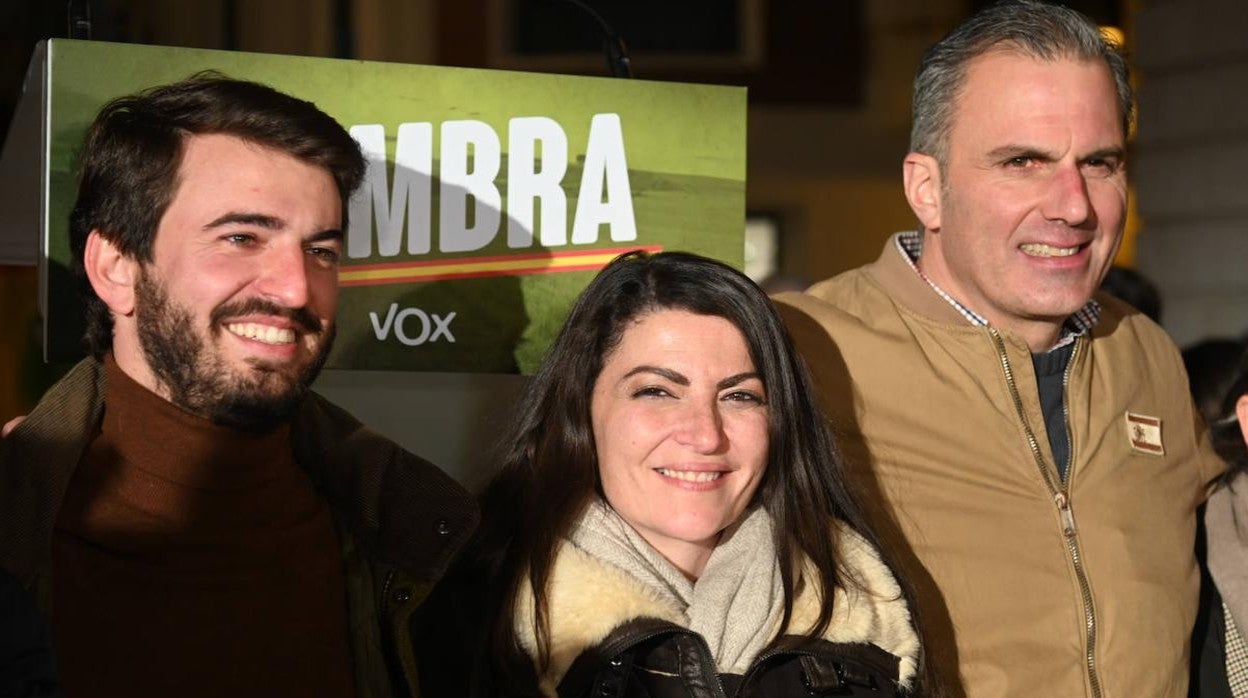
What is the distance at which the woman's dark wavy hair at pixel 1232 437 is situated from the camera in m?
3.14

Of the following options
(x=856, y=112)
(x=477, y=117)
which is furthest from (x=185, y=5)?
(x=477, y=117)

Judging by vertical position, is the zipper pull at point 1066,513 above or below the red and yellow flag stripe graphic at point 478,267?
below

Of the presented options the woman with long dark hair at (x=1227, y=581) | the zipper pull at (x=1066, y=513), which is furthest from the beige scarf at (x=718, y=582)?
the woman with long dark hair at (x=1227, y=581)

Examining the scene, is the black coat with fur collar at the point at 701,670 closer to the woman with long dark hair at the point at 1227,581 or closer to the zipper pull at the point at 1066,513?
the zipper pull at the point at 1066,513

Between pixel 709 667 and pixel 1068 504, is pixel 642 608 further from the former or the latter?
pixel 1068 504

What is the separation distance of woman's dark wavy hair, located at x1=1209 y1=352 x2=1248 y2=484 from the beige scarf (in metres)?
0.92

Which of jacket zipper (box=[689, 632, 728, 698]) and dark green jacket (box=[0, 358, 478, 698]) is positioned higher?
dark green jacket (box=[0, 358, 478, 698])

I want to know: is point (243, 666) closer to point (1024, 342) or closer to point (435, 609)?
point (435, 609)

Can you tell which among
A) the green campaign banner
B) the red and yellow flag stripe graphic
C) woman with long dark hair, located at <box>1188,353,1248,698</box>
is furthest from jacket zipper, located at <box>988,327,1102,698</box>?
the red and yellow flag stripe graphic

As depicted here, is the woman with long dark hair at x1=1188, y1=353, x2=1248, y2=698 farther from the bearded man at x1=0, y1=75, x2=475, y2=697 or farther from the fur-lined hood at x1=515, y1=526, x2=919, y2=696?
the bearded man at x1=0, y1=75, x2=475, y2=697

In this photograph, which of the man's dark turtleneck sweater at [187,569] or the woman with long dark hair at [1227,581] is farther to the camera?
the woman with long dark hair at [1227,581]

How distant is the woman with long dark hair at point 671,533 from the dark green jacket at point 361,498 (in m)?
0.12

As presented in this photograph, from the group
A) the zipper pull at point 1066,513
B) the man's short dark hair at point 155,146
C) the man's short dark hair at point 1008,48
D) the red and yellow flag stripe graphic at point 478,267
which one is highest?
the man's short dark hair at point 1008,48

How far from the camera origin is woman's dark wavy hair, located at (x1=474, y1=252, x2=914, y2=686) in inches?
109
